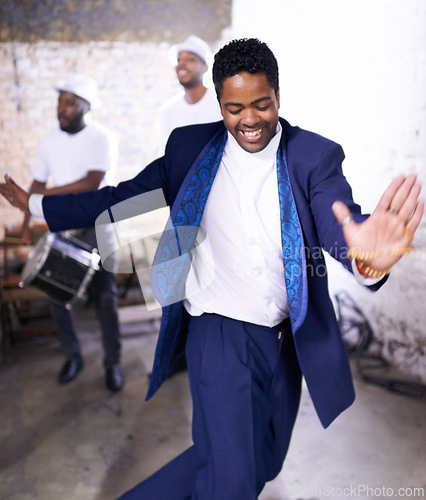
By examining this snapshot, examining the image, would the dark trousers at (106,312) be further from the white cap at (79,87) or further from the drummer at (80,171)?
the white cap at (79,87)

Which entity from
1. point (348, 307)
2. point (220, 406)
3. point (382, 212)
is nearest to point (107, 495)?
point (220, 406)

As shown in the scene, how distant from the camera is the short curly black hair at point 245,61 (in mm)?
1603

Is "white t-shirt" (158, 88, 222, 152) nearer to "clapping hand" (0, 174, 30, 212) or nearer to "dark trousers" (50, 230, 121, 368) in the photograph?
"dark trousers" (50, 230, 121, 368)

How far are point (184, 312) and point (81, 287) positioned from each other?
1.38 m

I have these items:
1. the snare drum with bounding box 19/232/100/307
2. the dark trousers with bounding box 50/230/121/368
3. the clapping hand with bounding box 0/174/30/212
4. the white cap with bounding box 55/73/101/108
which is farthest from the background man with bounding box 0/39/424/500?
the white cap with bounding box 55/73/101/108

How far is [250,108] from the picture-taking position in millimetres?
1630

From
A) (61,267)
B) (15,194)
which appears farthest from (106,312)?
(15,194)

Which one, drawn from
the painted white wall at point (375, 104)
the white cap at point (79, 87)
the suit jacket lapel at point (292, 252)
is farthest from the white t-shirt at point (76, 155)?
the suit jacket lapel at point (292, 252)

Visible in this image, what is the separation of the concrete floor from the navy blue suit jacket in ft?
2.69

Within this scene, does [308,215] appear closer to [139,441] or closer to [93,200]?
[93,200]

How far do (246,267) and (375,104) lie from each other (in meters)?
2.09

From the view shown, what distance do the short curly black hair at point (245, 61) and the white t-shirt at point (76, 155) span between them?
76.4 inches

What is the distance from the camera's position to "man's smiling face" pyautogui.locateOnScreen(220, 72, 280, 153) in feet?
5.29

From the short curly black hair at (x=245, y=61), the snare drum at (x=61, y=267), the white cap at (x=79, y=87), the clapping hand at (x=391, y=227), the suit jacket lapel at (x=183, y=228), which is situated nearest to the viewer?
the clapping hand at (x=391, y=227)
